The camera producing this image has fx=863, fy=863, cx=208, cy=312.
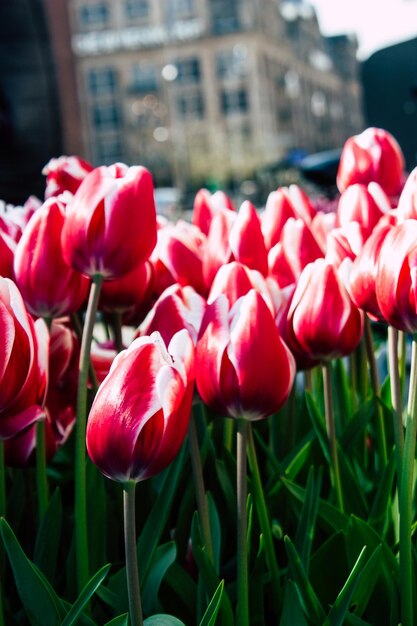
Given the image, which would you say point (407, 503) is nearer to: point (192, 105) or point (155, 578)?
point (155, 578)

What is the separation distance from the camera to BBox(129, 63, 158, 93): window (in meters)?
51.2

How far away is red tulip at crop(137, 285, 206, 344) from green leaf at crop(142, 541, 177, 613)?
0.17 meters

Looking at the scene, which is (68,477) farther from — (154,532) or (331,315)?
(331,315)

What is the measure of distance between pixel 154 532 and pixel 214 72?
171 ft

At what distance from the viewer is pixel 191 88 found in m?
51.0

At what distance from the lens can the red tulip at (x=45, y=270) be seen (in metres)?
0.73

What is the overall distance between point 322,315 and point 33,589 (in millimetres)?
309

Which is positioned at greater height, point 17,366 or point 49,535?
point 17,366

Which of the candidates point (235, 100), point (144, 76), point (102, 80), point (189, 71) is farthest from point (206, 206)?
point (144, 76)

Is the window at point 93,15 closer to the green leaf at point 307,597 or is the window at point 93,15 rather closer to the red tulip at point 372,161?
the red tulip at point 372,161

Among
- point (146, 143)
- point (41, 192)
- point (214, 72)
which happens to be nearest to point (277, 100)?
point (214, 72)

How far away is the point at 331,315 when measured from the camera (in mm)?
719

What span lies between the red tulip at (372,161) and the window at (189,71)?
5173 cm

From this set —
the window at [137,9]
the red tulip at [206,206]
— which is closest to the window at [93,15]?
the window at [137,9]
